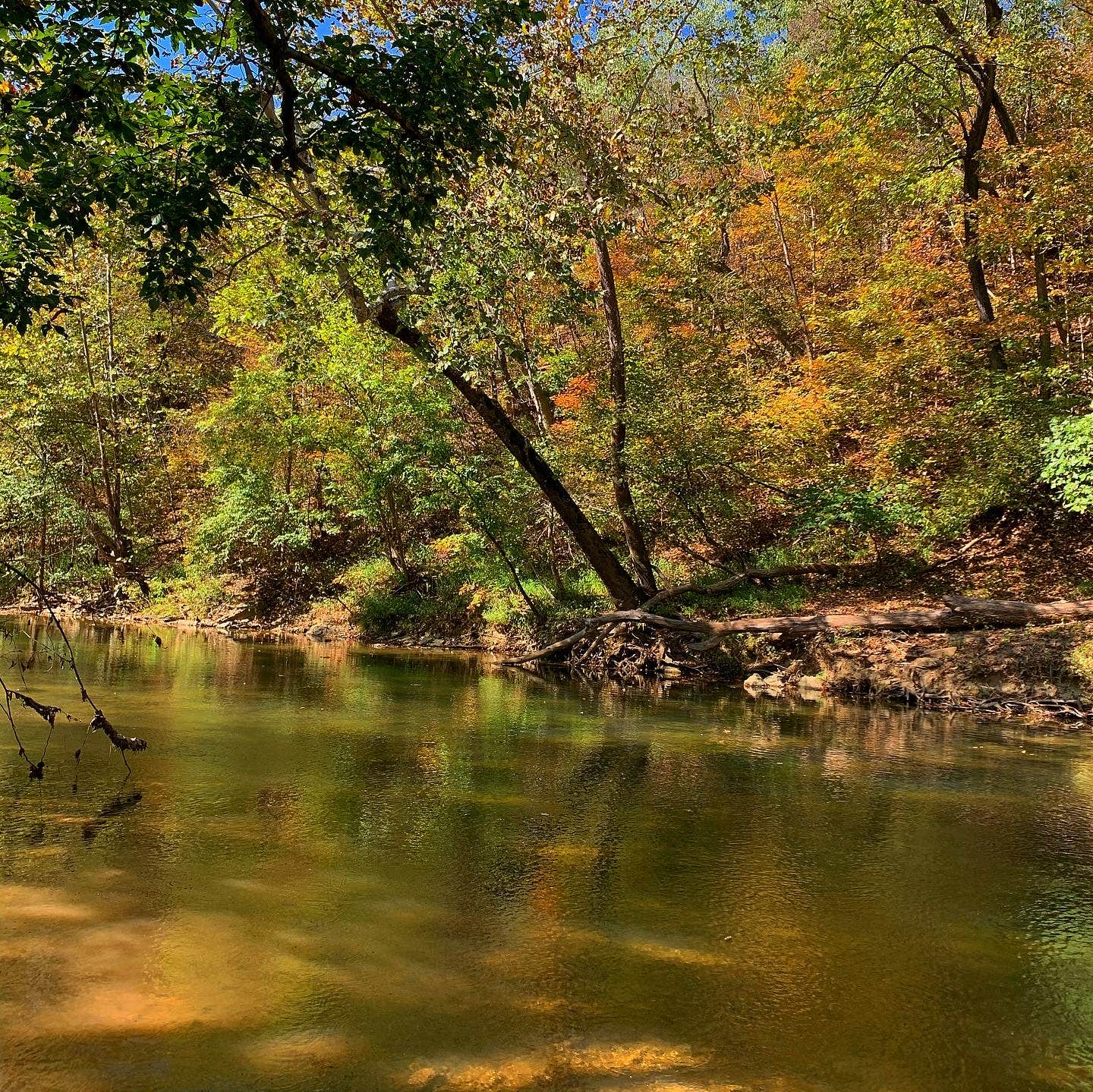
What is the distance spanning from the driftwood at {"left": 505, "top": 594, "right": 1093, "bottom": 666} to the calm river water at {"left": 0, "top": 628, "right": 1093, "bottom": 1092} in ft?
12.6

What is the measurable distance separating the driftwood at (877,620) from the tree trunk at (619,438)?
1.41 meters

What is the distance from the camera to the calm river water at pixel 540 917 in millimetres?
3119

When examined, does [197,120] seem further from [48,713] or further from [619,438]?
[619,438]

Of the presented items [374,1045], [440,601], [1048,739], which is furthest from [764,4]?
[374,1045]

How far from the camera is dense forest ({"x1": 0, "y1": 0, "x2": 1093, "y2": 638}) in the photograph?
5.85 metres

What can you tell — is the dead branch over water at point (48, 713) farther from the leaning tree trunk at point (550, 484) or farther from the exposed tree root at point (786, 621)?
the exposed tree root at point (786, 621)

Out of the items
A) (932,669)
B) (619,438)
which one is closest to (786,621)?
(932,669)

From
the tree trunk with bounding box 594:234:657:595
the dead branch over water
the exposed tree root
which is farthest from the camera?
the tree trunk with bounding box 594:234:657:595

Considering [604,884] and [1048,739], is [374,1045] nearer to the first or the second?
[604,884]

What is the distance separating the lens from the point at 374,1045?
3145 millimetres

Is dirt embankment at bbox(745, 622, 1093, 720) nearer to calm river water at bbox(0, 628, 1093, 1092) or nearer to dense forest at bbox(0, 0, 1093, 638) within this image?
dense forest at bbox(0, 0, 1093, 638)

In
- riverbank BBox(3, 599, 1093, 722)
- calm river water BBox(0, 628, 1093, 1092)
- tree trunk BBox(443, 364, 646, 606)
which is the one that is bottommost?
calm river water BBox(0, 628, 1093, 1092)

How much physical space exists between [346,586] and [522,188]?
54.5 feet

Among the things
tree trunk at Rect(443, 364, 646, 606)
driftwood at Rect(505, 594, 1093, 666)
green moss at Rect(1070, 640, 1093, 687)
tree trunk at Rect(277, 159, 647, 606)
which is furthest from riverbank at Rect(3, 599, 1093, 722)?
tree trunk at Rect(277, 159, 647, 606)
